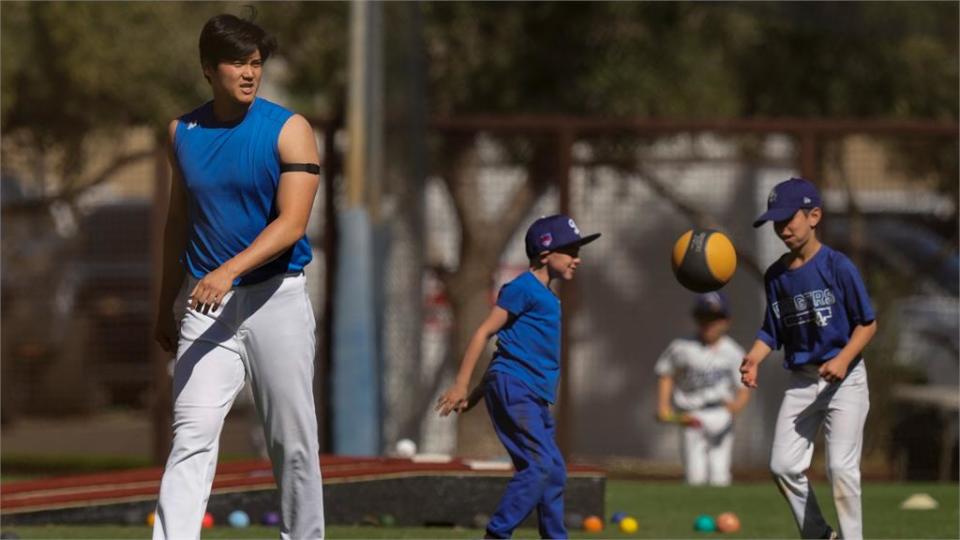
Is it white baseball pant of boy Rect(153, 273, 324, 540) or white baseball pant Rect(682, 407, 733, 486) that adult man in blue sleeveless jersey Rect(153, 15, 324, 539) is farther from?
white baseball pant Rect(682, 407, 733, 486)

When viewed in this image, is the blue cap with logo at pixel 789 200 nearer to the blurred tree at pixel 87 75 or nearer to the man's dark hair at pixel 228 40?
the man's dark hair at pixel 228 40

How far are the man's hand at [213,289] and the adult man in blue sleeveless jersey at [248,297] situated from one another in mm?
171

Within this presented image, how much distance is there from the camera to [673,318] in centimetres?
1641

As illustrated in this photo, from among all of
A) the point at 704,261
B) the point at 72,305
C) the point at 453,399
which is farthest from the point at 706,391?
the point at 72,305

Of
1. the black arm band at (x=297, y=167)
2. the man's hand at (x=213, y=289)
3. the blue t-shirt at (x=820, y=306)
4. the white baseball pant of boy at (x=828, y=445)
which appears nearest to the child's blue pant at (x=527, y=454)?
the white baseball pant of boy at (x=828, y=445)

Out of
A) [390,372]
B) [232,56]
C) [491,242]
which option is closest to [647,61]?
[491,242]

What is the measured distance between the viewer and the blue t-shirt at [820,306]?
879cm

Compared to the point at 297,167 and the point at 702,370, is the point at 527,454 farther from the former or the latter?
the point at 702,370

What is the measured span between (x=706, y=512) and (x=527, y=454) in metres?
3.76

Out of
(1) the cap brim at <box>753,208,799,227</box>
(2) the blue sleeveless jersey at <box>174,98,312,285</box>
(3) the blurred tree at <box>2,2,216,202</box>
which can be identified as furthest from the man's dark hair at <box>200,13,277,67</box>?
(3) the blurred tree at <box>2,2,216,202</box>

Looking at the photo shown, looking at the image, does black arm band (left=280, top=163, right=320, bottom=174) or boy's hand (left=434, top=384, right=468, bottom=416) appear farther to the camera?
boy's hand (left=434, top=384, right=468, bottom=416)

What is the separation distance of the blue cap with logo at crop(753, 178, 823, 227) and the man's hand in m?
3.11

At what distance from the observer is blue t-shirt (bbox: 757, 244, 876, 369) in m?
8.79

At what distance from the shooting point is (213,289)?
6.71 metres
